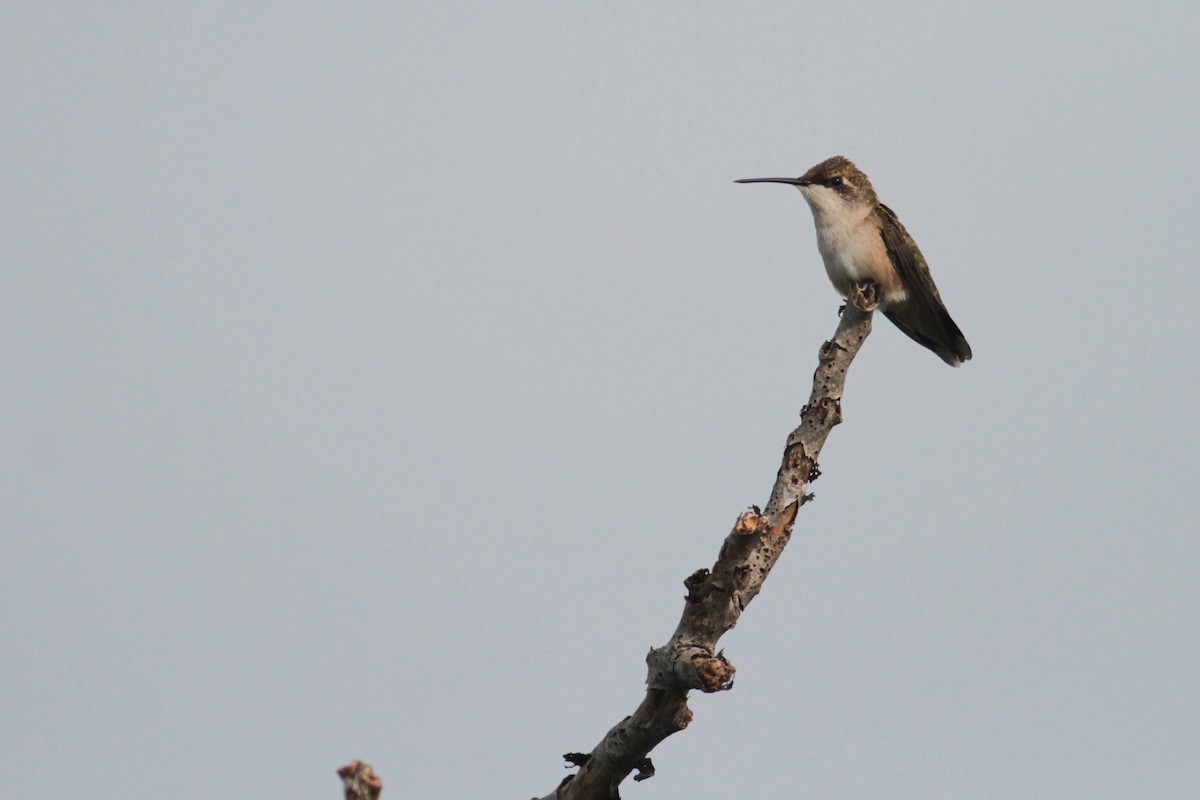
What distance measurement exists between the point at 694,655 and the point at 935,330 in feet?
24.0

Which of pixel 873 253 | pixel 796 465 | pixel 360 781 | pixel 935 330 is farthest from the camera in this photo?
pixel 935 330

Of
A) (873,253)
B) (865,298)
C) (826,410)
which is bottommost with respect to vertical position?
(826,410)

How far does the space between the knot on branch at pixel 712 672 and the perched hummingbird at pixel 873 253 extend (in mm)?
5838

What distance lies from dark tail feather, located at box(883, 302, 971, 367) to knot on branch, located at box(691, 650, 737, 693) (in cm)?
700

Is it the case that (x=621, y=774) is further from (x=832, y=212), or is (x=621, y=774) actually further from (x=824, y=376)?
(x=832, y=212)

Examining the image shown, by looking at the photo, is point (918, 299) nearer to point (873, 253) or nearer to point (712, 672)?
point (873, 253)

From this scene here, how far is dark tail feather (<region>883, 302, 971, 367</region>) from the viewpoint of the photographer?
48.0ft

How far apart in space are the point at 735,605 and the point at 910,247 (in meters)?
6.68

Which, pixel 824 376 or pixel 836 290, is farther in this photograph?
pixel 836 290

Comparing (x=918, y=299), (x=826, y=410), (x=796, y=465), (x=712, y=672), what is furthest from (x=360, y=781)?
(x=918, y=299)

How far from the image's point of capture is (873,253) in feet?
45.9

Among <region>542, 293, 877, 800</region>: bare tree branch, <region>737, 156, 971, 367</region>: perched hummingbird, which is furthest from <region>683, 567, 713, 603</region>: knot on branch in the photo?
<region>737, 156, 971, 367</region>: perched hummingbird

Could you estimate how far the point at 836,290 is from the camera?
1427 cm

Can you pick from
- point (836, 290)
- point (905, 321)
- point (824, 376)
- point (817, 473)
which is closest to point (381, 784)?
point (817, 473)
